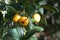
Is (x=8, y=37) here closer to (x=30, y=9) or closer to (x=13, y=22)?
(x=13, y=22)

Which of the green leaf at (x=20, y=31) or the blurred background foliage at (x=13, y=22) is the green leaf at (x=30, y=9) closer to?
the blurred background foliage at (x=13, y=22)

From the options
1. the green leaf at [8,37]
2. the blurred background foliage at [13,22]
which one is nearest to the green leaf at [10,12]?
the blurred background foliage at [13,22]

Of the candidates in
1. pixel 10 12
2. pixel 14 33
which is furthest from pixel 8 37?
pixel 10 12

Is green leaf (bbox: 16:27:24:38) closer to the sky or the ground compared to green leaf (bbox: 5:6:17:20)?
closer to the ground

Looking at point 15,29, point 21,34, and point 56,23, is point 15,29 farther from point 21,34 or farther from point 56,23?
point 56,23

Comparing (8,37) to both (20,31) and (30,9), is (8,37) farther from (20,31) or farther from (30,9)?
(30,9)

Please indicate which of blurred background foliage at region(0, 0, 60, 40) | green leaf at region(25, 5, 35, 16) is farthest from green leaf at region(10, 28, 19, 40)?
green leaf at region(25, 5, 35, 16)

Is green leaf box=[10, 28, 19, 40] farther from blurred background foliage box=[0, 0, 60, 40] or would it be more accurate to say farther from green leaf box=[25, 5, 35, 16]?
green leaf box=[25, 5, 35, 16]

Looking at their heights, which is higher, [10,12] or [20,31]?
[10,12]

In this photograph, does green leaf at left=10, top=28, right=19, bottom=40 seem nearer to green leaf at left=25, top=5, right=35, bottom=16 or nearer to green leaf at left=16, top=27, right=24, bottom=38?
green leaf at left=16, top=27, right=24, bottom=38

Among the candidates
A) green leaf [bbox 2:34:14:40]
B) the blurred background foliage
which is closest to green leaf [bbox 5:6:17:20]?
the blurred background foliage

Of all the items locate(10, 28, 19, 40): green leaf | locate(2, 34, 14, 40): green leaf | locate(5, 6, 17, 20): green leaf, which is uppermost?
locate(5, 6, 17, 20): green leaf
